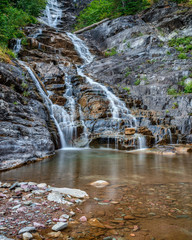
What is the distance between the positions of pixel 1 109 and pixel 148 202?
5.32 meters

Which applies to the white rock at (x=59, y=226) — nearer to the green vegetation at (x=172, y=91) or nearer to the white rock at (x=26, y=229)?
the white rock at (x=26, y=229)

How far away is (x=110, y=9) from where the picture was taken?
2689cm

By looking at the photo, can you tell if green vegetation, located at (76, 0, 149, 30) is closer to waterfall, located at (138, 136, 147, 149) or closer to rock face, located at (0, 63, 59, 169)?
waterfall, located at (138, 136, 147, 149)

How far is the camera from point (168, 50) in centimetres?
1714

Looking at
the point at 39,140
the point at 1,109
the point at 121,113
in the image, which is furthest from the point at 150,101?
the point at 1,109

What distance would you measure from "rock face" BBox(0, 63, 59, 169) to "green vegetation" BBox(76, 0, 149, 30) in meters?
24.3

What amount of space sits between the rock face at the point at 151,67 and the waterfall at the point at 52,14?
893 cm

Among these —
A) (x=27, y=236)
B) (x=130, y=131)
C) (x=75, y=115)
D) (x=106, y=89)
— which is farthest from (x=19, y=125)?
(x=106, y=89)

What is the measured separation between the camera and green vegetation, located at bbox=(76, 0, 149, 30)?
83.0ft

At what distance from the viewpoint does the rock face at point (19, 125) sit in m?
5.01

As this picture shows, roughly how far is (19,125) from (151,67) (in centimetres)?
1440

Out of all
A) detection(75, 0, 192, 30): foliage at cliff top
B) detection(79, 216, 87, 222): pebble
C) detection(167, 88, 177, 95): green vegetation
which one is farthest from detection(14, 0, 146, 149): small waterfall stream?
detection(75, 0, 192, 30): foliage at cliff top

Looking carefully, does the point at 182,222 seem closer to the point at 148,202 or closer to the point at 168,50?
the point at 148,202

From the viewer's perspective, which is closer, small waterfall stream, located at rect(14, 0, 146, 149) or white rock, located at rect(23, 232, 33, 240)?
white rock, located at rect(23, 232, 33, 240)
